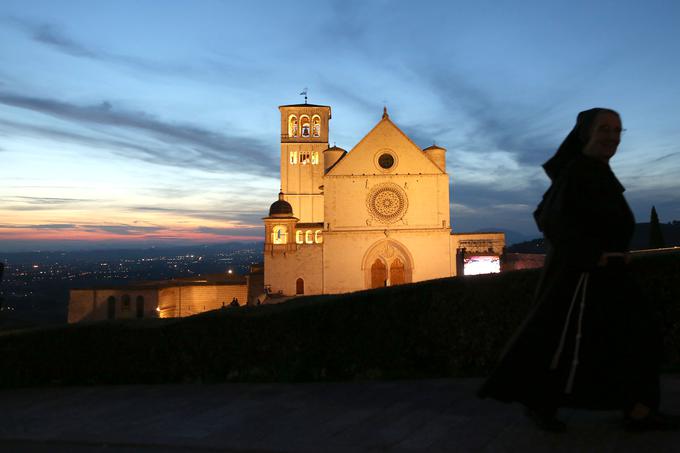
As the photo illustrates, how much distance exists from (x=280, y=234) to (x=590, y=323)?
114 ft

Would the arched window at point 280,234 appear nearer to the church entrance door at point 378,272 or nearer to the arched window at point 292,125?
the church entrance door at point 378,272

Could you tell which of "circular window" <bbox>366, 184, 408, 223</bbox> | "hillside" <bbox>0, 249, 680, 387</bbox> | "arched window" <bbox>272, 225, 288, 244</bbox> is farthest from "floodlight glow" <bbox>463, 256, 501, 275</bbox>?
"hillside" <bbox>0, 249, 680, 387</bbox>

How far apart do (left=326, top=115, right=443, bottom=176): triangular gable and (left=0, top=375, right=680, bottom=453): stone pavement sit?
3026 cm

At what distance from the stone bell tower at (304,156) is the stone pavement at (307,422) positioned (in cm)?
4120

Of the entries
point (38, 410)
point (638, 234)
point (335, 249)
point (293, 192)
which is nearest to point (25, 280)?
point (293, 192)

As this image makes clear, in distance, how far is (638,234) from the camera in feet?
384

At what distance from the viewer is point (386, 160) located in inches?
1458

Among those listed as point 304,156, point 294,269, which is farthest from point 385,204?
point 304,156

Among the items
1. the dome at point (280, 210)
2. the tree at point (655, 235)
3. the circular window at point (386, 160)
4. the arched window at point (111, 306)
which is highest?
the circular window at point (386, 160)

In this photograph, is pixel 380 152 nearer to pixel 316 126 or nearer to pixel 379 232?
pixel 379 232

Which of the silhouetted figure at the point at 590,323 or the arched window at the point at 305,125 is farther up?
the arched window at the point at 305,125

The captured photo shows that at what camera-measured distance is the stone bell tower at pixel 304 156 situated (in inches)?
1905

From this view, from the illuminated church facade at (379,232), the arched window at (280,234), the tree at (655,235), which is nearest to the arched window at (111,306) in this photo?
the illuminated church facade at (379,232)

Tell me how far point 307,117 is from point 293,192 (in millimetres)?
7724
